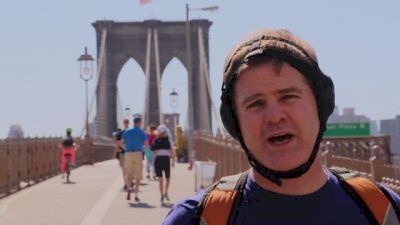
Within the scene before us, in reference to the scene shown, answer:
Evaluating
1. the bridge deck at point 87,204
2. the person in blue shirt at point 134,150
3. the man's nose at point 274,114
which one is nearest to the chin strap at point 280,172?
the man's nose at point 274,114

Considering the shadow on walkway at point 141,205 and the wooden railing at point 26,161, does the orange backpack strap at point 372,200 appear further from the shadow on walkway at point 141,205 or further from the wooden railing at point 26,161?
the wooden railing at point 26,161

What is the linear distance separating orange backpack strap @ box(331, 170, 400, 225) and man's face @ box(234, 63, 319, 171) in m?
0.16

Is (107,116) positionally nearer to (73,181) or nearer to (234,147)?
(73,181)

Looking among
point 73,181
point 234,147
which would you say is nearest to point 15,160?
point 73,181

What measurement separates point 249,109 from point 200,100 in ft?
257

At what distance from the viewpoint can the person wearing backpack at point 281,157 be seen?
6.37 ft

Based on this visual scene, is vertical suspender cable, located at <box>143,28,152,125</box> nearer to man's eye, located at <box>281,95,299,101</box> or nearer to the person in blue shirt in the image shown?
the person in blue shirt

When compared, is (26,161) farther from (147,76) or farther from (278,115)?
(147,76)

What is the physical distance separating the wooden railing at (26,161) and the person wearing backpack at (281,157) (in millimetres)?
14332

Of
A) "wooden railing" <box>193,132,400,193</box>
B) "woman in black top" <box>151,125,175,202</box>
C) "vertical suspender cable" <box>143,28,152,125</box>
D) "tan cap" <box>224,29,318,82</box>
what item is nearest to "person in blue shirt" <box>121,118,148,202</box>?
"woman in black top" <box>151,125,175,202</box>

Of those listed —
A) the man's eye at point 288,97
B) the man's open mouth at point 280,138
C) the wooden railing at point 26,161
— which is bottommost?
the wooden railing at point 26,161

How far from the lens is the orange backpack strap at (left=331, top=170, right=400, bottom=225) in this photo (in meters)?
1.95

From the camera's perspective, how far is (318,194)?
1985 mm

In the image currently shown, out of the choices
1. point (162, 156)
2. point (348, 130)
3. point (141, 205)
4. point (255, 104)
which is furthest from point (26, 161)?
point (348, 130)
